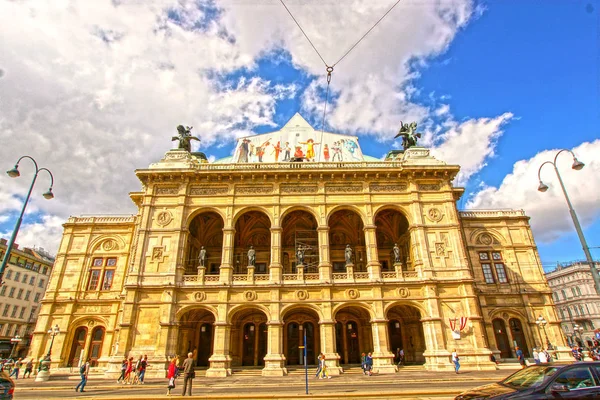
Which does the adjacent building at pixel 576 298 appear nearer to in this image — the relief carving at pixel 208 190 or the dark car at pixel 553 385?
the relief carving at pixel 208 190

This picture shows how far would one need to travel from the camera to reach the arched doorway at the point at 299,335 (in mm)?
25219

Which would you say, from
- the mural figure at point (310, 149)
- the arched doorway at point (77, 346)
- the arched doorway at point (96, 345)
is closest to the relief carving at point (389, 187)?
the mural figure at point (310, 149)

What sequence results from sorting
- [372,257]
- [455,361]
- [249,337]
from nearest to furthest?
[455,361] < [372,257] < [249,337]

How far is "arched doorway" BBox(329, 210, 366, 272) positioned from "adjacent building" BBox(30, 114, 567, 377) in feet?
0.41

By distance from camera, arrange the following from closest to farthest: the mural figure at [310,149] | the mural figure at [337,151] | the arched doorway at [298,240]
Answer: the arched doorway at [298,240] → the mural figure at [310,149] → the mural figure at [337,151]

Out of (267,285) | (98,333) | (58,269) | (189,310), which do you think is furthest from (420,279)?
(58,269)

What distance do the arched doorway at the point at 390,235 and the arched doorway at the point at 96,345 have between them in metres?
23.6

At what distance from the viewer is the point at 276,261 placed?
23.8m

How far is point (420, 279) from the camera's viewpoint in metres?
23.4

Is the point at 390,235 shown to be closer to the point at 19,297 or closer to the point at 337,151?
the point at 337,151

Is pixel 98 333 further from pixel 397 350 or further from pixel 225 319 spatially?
pixel 397 350

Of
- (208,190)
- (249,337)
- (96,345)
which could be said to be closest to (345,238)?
(249,337)

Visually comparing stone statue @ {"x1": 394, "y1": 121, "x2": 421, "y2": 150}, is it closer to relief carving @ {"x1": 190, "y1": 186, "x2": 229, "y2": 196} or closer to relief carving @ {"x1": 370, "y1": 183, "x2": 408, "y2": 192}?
relief carving @ {"x1": 370, "y1": 183, "x2": 408, "y2": 192}

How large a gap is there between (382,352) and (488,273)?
41.7 feet
